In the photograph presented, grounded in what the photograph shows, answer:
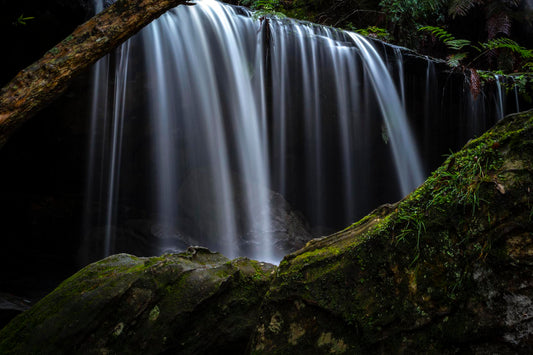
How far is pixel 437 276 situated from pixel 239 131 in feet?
16.4

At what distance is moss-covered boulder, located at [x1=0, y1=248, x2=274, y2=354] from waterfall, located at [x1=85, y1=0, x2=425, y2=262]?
3.62 m

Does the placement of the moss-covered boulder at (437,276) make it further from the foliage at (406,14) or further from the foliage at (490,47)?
the foliage at (406,14)

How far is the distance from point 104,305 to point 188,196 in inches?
167

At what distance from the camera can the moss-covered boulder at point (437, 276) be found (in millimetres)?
1352

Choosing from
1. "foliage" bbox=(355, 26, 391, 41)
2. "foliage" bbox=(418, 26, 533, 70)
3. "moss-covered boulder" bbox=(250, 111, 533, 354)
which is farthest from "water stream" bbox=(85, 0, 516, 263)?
"moss-covered boulder" bbox=(250, 111, 533, 354)

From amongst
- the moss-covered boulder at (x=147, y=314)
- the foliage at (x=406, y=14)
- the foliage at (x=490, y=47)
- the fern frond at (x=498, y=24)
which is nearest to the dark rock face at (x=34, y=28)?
the moss-covered boulder at (x=147, y=314)

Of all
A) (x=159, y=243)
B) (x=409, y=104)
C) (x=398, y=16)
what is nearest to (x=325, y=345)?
(x=159, y=243)

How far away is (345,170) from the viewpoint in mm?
7137

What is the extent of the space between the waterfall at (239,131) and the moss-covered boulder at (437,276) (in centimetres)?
432

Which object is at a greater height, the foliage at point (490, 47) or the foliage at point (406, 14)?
the foliage at point (406, 14)

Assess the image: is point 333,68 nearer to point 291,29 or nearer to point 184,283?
point 291,29

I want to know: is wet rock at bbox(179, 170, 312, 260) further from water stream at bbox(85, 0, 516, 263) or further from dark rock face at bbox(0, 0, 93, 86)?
dark rock face at bbox(0, 0, 93, 86)

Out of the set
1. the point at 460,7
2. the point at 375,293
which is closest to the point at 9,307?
the point at 375,293

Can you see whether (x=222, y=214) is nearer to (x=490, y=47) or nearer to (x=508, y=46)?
(x=508, y=46)
